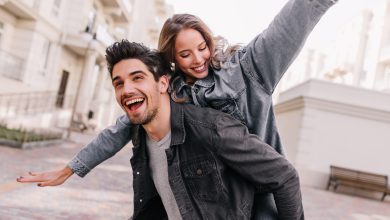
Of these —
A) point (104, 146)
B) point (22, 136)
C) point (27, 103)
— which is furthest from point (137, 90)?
point (27, 103)

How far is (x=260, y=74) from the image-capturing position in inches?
86.5

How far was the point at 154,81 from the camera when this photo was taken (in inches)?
93.8

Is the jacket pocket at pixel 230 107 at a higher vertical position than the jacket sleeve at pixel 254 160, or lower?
higher

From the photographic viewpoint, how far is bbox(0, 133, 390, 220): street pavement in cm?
520

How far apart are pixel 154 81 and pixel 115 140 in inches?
22.0

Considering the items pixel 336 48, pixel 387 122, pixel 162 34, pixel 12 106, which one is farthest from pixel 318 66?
pixel 162 34

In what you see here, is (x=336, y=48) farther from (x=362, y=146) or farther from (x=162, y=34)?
(x=162, y=34)

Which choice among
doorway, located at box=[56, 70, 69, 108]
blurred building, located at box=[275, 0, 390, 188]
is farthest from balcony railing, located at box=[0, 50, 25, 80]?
blurred building, located at box=[275, 0, 390, 188]

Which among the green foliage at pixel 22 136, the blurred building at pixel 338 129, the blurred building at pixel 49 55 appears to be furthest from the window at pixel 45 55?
the blurred building at pixel 338 129

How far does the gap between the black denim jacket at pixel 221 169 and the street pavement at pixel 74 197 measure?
125 inches

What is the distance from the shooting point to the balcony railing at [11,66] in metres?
16.0

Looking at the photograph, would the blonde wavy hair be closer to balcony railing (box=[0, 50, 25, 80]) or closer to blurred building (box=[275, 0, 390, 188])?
blurred building (box=[275, 0, 390, 188])

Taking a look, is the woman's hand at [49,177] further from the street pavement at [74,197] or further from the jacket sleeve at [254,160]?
the street pavement at [74,197]

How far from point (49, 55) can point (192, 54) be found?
60.5ft
